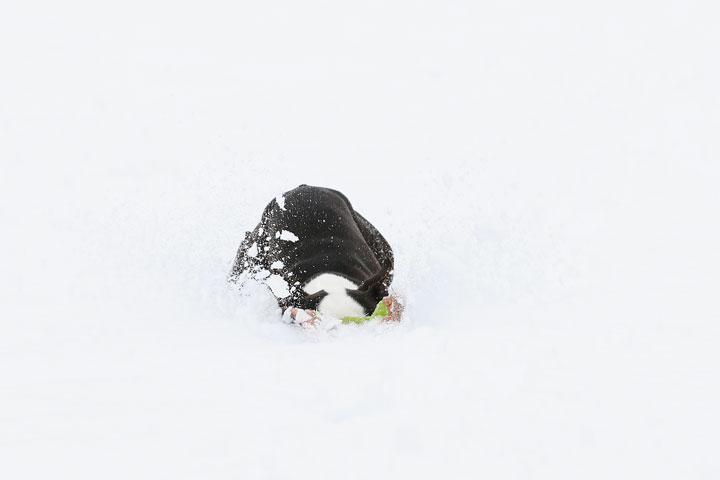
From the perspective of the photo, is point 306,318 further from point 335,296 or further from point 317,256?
point 317,256

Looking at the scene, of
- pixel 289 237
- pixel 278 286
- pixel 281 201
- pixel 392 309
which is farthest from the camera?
pixel 281 201

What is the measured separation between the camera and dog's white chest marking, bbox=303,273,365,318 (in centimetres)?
399

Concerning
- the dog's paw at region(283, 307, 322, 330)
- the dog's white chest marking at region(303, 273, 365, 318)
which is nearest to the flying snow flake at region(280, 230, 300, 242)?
the dog's white chest marking at region(303, 273, 365, 318)

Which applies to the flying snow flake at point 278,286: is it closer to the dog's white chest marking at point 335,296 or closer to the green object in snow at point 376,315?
the dog's white chest marking at point 335,296

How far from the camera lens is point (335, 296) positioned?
4047 millimetres

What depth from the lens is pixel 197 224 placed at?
5.53m

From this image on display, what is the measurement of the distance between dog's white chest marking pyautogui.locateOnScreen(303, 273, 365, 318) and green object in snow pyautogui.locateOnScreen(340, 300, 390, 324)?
8 cm

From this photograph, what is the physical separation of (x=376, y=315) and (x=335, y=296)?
28cm

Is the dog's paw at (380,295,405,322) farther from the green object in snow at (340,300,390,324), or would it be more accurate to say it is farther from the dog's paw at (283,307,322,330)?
the dog's paw at (283,307,322,330)

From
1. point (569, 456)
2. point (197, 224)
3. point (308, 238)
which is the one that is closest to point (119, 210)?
point (197, 224)

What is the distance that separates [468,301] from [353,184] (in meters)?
3.03

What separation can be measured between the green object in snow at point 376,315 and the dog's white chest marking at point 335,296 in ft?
0.28

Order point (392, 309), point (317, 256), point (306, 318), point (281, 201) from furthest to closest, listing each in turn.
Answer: point (281, 201), point (317, 256), point (392, 309), point (306, 318)

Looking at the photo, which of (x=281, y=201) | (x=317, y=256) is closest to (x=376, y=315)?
(x=317, y=256)
